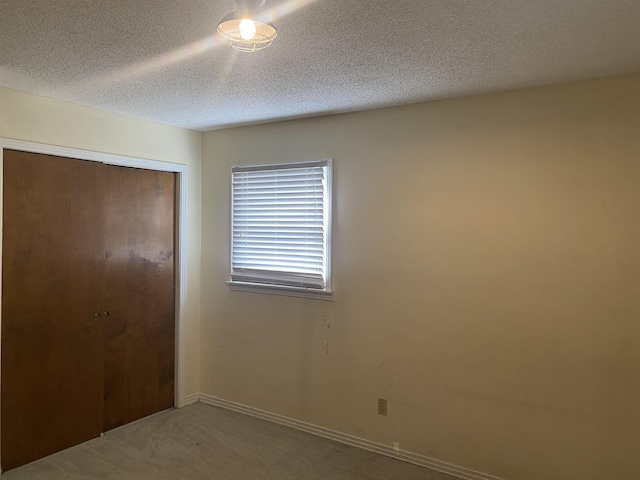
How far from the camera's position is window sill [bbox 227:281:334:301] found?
346cm

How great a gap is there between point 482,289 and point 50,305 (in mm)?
2909

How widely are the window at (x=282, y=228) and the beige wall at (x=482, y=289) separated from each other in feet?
0.38

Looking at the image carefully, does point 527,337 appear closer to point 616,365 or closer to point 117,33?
point 616,365

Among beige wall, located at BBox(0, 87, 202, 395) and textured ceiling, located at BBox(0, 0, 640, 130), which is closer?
textured ceiling, located at BBox(0, 0, 640, 130)

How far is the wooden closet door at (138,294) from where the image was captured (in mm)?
3533

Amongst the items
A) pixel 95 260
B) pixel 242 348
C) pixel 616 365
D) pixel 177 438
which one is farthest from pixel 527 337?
pixel 95 260

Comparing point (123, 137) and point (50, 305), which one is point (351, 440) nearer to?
point (50, 305)

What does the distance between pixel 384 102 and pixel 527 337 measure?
177cm

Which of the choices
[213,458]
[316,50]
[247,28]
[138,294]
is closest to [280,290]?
[138,294]

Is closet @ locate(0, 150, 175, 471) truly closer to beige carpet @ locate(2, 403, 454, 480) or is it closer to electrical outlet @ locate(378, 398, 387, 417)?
beige carpet @ locate(2, 403, 454, 480)

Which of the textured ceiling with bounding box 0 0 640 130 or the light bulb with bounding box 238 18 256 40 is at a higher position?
the textured ceiling with bounding box 0 0 640 130

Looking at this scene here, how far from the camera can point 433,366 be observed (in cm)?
305

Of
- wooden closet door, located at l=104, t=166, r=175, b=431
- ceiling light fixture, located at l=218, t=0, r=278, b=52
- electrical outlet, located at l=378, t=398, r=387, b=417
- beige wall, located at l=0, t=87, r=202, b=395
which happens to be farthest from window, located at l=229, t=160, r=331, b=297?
ceiling light fixture, located at l=218, t=0, r=278, b=52

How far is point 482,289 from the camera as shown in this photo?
2.88 m
